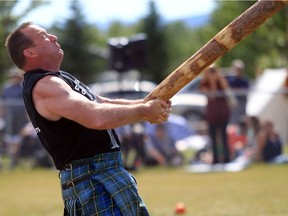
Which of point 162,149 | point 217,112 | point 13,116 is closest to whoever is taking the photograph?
point 217,112

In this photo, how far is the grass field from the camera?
25.7 feet

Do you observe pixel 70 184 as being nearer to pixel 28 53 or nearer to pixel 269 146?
pixel 28 53

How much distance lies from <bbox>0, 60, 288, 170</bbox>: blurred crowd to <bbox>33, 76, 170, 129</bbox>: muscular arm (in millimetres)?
7925

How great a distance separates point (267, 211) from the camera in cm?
736

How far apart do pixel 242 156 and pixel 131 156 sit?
191cm

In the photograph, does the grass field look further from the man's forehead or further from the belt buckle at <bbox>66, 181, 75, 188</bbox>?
the man's forehead

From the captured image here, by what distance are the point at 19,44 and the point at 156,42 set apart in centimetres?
3728

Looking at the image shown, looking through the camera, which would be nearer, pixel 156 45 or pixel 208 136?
pixel 208 136

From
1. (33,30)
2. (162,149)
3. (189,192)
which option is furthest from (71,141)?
(162,149)

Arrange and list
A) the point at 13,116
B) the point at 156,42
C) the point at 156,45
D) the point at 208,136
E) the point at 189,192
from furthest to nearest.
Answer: the point at 156,42 → the point at 156,45 → the point at 13,116 → the point at 208,136 → the point at 189,192

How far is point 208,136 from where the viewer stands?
13.3 metres

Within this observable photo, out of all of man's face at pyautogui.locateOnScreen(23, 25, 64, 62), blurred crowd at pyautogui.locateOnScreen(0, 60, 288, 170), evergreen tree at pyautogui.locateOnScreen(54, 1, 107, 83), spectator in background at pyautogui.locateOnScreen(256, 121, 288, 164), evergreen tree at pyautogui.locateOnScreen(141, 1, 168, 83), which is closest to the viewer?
man's face at pyautogui.locateOnScreen(23, 25, 64, 62)

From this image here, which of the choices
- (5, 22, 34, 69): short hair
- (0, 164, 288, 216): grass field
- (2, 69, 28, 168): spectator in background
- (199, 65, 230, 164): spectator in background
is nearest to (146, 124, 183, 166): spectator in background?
(0, 164, 288, 216): grass field

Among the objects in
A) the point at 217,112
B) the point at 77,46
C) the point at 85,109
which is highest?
the point at 77,46
